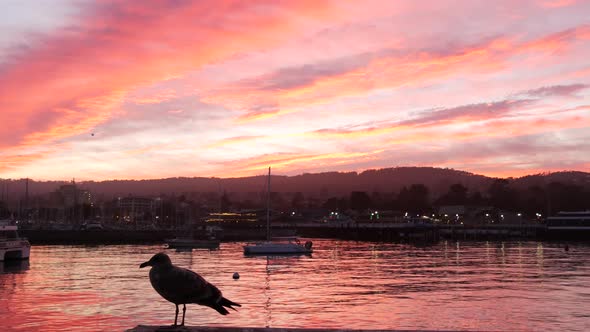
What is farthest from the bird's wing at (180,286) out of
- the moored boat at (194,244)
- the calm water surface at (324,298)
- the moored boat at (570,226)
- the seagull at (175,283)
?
the moored boat at (570,226)

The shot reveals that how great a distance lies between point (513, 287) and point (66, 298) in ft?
118

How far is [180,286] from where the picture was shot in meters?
13.1

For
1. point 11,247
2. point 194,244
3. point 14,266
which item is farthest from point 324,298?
point 194,244

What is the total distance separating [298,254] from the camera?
102188 mm

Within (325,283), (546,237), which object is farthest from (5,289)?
(546,237)

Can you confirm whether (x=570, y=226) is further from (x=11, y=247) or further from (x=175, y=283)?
(x=175, y=283)

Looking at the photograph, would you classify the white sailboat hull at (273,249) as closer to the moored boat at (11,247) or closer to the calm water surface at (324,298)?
the calm water surface at (324,298)

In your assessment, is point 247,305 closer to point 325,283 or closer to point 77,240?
point 325,283

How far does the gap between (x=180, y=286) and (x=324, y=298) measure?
3166 centimetres

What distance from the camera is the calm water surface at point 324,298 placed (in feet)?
110

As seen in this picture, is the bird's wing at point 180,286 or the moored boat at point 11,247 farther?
the moored boat at point 11,247

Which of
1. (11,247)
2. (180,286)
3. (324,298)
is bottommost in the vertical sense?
(324,298)

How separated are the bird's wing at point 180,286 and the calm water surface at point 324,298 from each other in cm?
1910

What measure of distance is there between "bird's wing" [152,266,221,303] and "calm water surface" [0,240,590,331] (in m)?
19.1
